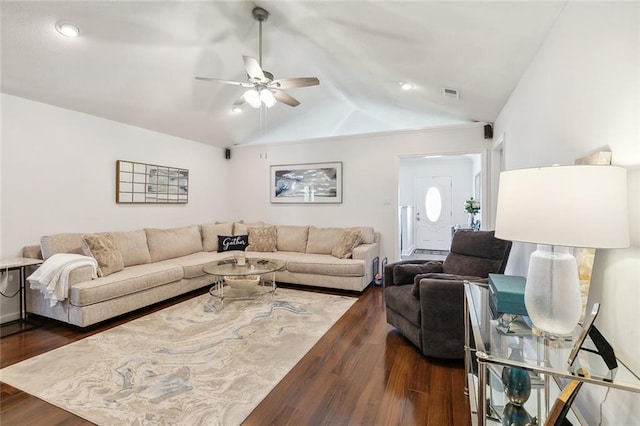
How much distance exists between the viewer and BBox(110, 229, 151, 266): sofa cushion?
12.5 feet

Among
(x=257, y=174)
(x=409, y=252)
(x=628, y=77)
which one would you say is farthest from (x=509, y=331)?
(x=409, y=252)

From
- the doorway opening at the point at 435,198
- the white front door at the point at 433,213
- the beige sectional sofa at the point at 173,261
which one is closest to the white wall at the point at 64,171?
the beige sectional sofa at the point at 173,261

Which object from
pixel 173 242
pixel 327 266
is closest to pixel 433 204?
pixel 327 266

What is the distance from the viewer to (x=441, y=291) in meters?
2.34

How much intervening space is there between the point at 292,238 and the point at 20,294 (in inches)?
134

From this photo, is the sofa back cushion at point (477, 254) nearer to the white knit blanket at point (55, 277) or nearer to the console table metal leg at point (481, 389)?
the console table metal leg at point (481, 389)

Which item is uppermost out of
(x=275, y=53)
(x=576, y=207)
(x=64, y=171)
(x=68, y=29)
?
(x=275, y=53)

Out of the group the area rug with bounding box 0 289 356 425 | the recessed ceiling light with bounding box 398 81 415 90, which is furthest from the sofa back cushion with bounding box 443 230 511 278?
the recessed ceiling light with bounding box 398 81 415 90

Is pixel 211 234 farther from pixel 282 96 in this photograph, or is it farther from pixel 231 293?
pixel 282 96

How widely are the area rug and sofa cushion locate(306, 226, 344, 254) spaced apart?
157 centimetres

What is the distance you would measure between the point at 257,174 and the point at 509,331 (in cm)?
524

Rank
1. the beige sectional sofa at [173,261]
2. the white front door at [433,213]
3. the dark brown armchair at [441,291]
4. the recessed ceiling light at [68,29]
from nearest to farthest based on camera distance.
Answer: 1. the dark brown armchair at [441,291]
2. the recessed ceiling light at [68,29]
3. the beige sectional sofa at [173,261]
4. the white front door at [433,213]

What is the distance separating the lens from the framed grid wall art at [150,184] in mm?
4247

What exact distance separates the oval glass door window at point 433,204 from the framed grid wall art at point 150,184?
19.7 ft
